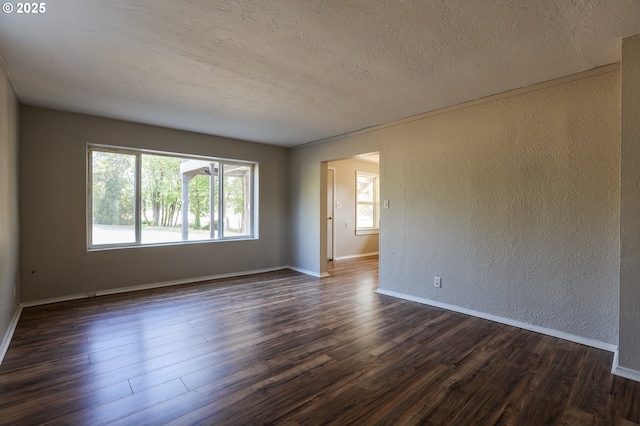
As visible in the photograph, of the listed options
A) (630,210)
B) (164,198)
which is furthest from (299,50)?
(164,198)

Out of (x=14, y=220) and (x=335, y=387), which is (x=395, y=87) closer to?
(x=335, y=387)

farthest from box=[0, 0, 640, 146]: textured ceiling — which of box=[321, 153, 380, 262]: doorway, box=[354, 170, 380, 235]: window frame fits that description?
box=[354, 170, 380, 235]: window frame

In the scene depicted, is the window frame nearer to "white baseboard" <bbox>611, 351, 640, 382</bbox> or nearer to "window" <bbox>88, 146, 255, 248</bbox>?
"window" <bbox>88, 146, 255, 248</bbox>

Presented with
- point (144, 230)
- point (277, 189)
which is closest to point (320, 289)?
point (277, 189)

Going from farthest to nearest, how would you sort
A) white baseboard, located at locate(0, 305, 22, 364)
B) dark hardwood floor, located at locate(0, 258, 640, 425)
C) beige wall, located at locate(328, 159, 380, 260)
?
beige wall, located at locate(328, 159, 380, 260)
white baseboard, located at locate(0, 305, 22, 364)
dark hardwood floor, located at locate(0, 258, 640, 425)

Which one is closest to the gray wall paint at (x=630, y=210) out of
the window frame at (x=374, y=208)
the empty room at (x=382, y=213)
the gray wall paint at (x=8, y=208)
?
the empty room at (x=382, y=213)

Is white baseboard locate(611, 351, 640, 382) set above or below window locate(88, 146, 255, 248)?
below

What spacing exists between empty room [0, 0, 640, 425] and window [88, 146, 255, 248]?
39mm

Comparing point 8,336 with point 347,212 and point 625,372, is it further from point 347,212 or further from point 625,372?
point 347,212

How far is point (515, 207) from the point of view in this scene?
318cm

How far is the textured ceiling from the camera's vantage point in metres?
1.94

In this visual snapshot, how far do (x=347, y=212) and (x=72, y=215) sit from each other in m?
5.34

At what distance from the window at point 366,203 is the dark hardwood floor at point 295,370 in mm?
4391

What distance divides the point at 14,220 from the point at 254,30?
131 inches
